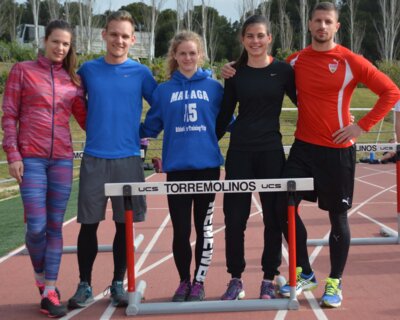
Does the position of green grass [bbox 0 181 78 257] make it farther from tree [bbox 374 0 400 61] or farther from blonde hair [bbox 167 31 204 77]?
tree [bbox 374 0 400 61]

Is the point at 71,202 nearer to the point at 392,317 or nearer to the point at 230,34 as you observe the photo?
the point at 392,317

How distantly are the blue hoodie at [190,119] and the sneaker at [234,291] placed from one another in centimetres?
88

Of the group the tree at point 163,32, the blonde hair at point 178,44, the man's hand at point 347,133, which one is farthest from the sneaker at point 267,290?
the tree at point 163,32

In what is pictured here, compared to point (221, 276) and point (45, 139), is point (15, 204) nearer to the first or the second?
point (221, 276)

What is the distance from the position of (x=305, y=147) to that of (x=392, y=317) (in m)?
1.29

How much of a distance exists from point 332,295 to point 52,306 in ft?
6.44

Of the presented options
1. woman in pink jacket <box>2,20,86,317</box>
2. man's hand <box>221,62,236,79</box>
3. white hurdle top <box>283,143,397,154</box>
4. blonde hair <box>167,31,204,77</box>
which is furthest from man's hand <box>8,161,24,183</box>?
white hurdle top <box>283,143,397,154</box>

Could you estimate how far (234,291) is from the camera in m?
4.19

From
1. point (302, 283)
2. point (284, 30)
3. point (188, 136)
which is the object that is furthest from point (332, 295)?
point (284, 30)

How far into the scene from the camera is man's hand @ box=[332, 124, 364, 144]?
12.9 ft

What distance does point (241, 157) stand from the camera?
4059 mm

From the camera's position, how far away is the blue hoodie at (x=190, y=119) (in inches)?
158

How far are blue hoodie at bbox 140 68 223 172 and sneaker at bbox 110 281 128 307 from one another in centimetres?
96

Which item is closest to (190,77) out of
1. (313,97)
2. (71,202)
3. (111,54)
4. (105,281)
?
(111,54)
